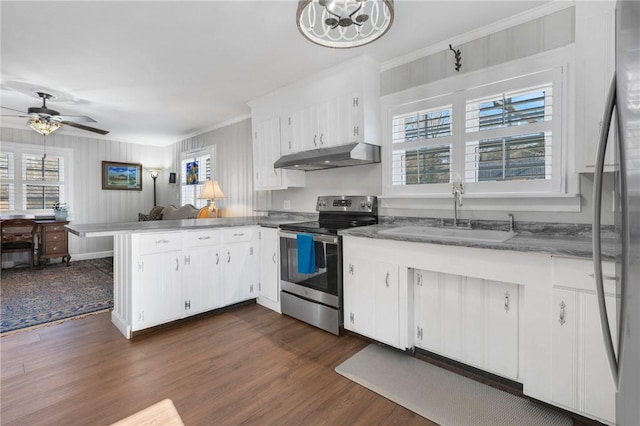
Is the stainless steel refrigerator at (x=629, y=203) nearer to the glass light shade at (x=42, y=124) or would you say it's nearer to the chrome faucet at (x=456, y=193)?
the chrome faucet at (x=456, y=193)

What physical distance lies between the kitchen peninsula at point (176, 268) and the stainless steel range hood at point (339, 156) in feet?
2.34

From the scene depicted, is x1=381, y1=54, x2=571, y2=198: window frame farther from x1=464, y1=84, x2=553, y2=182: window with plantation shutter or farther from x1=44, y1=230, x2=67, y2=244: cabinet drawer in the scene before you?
x1=44, y1=230, x2=67, y2=244: cabinet drawer

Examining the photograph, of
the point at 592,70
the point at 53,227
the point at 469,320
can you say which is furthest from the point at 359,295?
the point at 53,227

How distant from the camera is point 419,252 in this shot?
2016mm

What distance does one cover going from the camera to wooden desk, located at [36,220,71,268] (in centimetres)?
500

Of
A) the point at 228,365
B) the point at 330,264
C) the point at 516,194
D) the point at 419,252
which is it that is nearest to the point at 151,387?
the point at 228,365

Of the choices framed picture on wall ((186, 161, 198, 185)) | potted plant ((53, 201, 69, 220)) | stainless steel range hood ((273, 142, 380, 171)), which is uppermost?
framed picture on wall ((186, 161, 198, 185))

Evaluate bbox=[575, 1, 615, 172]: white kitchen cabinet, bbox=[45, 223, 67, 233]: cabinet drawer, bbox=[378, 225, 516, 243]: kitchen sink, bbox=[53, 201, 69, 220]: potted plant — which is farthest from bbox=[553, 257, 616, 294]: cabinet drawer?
Answer: bbox=[53, 201, 69, 220]: potted plant

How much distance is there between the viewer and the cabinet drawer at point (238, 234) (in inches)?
121

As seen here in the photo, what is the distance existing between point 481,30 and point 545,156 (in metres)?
1.08

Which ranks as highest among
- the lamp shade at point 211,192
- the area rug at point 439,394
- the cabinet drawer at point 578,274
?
the lamp shade at point 211,192

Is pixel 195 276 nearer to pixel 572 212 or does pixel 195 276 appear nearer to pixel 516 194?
pixel 516 194

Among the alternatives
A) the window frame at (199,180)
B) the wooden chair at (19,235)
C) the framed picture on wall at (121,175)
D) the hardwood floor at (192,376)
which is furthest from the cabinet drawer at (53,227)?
the hardwood floor at (192,376)

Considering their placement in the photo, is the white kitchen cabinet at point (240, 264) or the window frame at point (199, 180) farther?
the window frame at point (199, 180)
